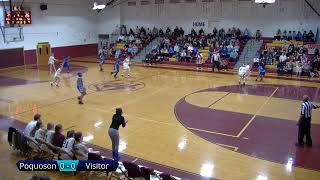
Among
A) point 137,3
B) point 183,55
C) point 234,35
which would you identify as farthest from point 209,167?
point 137,3

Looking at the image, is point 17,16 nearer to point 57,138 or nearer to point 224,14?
point 224,14

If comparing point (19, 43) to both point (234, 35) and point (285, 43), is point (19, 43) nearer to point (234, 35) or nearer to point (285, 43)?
point (234, 35)

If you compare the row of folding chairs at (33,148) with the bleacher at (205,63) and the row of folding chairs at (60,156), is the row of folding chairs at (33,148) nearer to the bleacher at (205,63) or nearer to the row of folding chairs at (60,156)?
the row of folding chairs at (60,156)

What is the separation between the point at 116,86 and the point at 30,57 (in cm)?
1350

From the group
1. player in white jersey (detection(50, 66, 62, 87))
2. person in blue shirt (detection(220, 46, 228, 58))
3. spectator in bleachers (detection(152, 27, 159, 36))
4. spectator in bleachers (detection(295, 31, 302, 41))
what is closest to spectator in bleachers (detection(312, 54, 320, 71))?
spectator in bleachers (detection(295, 31, 302, 41))

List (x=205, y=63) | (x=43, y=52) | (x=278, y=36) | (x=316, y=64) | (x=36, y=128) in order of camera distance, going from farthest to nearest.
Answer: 1. (x=43, y=52)
2. (x=278, y=36)
3. (x=205, y=63)
4. (x=316, y=64)
5. (x=36, y=128)

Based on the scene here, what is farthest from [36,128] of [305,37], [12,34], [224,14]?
[224,14]

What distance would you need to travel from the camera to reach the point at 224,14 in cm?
3091

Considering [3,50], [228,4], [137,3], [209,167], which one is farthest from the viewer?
[137,3]

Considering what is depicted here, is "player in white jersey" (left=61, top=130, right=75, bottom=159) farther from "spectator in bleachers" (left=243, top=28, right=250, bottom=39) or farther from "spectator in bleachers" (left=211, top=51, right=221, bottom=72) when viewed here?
"spectator in bleachers" (left=243, top=28, right=250, bottom=39)

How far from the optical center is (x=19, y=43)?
1102 inches

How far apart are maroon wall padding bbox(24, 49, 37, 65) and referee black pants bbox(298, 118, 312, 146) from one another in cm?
2478

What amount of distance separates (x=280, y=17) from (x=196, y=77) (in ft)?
37.2

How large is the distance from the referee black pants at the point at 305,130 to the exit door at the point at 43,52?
82.8ft
